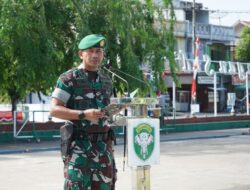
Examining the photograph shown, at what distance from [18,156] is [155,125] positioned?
40.4 ft

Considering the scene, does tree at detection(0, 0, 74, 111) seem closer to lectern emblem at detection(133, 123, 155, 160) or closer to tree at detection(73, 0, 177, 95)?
tree at detection(73, 0, 177, 95)

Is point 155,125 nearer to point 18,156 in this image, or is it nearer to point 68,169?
point 68,169

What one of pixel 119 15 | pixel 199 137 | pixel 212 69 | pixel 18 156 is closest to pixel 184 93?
pixel 212 69

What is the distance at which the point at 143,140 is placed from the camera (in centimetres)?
545

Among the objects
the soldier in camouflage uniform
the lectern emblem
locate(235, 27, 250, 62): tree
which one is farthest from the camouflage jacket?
locate(235, 27, 250, 62): tree

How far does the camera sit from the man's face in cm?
465

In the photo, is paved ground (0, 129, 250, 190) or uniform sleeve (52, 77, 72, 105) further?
paved ground (0, 129, 250, 190)

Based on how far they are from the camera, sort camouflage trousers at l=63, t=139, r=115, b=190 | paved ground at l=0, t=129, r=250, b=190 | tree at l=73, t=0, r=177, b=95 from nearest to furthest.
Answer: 1. camouflage trousers at l=63, t=139, r=115, b=190
2. paved ground at l=0, t=129, r=250, b=190
3. tree at l=73, t=0, r=177, b=95

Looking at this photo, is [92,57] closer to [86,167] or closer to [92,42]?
[92,42]

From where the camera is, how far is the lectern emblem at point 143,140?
5.36 m

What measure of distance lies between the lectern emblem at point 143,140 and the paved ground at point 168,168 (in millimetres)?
4643

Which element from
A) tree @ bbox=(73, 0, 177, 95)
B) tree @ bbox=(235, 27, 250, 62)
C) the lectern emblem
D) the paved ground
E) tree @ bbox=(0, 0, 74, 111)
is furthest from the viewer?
tree @ bbox=(235, 27, 250, 62)

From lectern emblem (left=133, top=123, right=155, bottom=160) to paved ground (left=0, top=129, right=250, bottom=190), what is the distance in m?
4.64

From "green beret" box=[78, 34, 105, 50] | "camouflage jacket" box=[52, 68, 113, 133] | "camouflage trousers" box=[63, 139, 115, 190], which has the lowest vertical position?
"camouflage trousers" box=[63, 139, 115, 190]
